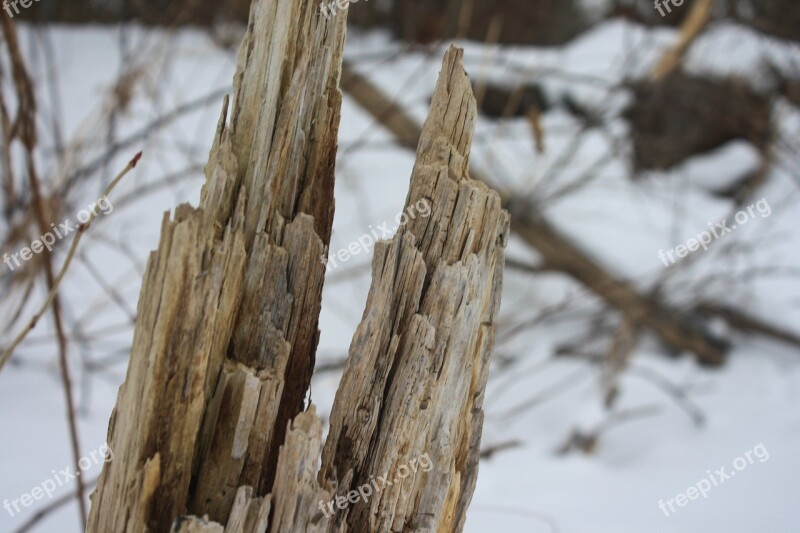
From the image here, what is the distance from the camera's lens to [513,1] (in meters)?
7.40

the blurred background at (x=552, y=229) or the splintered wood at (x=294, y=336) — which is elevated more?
the blurred background at (x=552, y=229)

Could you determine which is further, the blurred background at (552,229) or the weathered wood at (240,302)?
the blurred background at (552,229)

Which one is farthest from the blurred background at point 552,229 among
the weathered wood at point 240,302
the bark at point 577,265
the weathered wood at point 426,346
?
the weathered wood at point 426,346

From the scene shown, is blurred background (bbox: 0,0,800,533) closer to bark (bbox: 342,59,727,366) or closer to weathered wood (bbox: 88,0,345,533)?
bark (bbox: 342,59,727,366)

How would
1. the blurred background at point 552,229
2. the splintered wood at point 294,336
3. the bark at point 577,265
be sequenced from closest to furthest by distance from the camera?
the splintered wood at point 294,336 → the blurred background at point 552,229 → the bark at point 577,265

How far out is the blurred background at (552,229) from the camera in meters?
2.67

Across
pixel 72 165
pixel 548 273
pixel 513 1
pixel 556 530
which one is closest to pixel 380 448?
pixel 556 530

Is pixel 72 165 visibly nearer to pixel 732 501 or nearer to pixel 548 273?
pixel 732 501

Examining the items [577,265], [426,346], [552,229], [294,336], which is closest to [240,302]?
[294,336]

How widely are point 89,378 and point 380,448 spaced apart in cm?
270

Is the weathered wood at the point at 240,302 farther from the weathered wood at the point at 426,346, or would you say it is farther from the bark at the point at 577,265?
the bark at the point at 577,265

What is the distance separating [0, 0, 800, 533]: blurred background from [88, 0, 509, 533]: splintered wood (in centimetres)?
22

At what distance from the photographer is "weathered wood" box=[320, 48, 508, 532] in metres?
1.03

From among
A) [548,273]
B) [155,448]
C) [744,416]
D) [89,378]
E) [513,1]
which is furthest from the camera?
[513,1]
